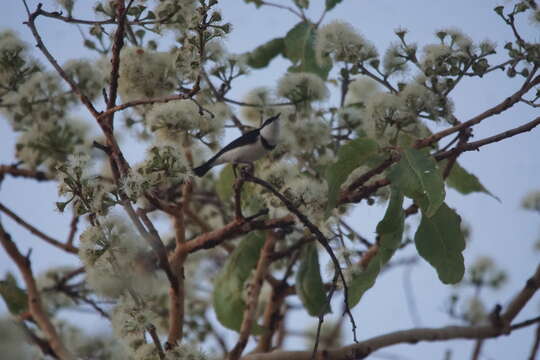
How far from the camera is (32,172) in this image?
120 inches

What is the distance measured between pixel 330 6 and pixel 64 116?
1.18 meters

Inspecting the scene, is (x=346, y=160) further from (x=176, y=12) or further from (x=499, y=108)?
(x=176, y=12)

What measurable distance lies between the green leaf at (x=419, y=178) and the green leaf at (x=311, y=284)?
0.74 metres

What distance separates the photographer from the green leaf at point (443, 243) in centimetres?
209

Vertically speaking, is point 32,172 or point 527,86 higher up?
point 32,172

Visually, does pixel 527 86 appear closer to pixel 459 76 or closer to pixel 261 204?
pixel 459 76

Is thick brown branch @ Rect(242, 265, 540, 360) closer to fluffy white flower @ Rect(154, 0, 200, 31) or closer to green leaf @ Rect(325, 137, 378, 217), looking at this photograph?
green leaf @ Rect(325, 137, 378, 217)

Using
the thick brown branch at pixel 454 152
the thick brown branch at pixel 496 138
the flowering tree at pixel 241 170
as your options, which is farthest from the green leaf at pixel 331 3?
the thick brown branch at pixel 496 138

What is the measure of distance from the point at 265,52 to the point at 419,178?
4.74ft

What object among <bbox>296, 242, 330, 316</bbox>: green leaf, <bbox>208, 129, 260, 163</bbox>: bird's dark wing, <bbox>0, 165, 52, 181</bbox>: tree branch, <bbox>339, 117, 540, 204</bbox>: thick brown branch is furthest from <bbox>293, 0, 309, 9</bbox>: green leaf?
<bbox>0, 165, 52, 181</bbox>: tree branch

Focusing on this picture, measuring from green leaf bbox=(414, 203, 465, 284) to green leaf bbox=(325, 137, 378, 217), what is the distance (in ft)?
0.88

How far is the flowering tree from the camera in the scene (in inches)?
73.5

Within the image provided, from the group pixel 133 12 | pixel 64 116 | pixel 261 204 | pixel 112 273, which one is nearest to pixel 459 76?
pixel 261 204

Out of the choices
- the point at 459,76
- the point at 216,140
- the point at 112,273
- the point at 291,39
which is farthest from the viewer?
the point at 291,39
